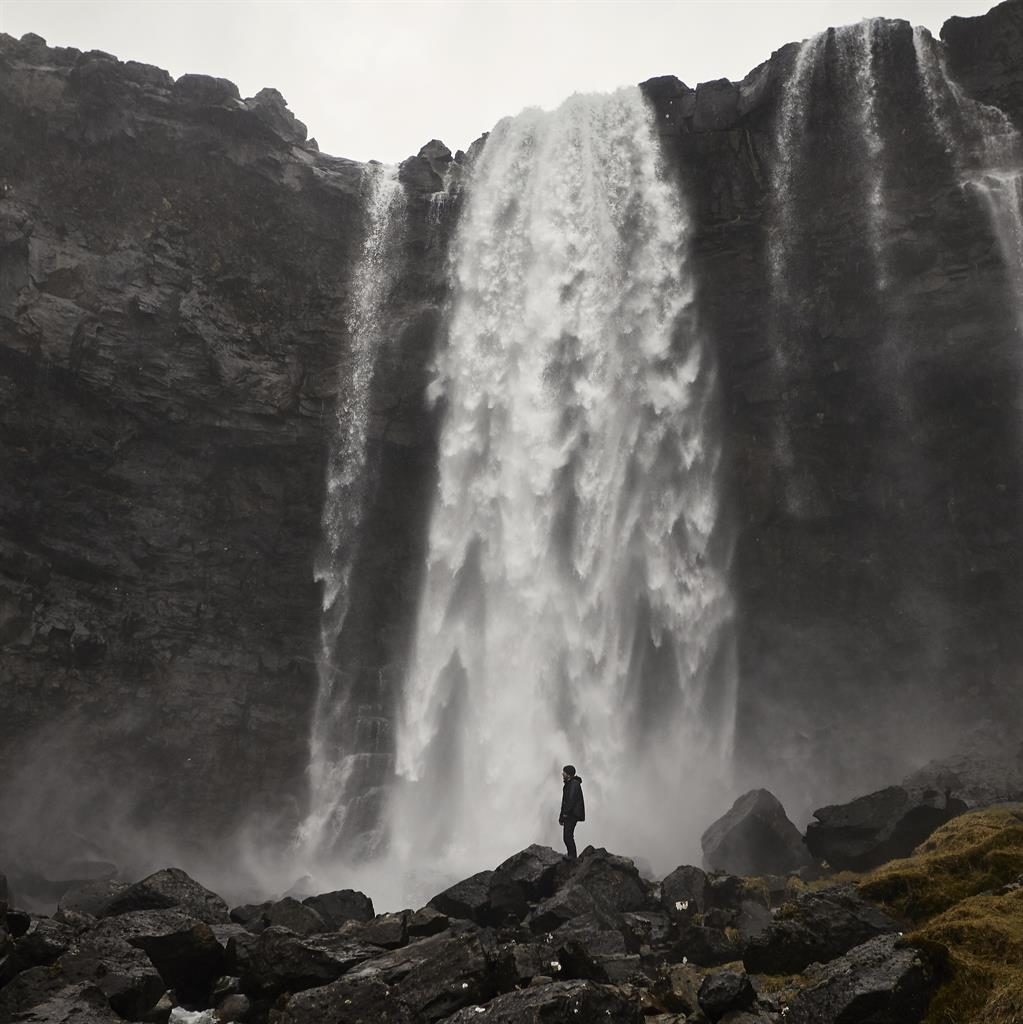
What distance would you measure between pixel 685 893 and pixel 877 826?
4474 millimetres

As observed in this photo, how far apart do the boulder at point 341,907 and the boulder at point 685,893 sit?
5472 mm

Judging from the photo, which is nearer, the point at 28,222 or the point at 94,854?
the point at 94,854

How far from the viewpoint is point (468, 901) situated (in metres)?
16.1

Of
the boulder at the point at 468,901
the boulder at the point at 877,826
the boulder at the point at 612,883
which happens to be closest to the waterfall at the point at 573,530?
the boulder at the point at 877,826

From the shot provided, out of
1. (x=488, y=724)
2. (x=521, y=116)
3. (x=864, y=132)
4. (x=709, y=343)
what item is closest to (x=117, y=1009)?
(x=488, y=724)

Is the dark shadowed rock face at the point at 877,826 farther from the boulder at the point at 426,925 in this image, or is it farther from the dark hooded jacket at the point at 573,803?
the boulder at the point at 426,925

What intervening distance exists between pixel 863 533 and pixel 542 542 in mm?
10121

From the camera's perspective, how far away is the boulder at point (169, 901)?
49.3ft

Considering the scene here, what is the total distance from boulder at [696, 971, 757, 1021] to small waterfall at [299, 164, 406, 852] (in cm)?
2107

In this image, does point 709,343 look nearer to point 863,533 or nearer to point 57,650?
point 863,533

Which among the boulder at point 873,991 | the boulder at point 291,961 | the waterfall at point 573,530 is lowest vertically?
the boulder at point 873,991

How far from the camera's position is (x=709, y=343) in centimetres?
3180

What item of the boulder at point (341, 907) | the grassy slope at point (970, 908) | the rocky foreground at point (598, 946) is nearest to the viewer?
the grassy slope at point (970, 908)

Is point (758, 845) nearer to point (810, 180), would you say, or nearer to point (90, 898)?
point (90, 898)
